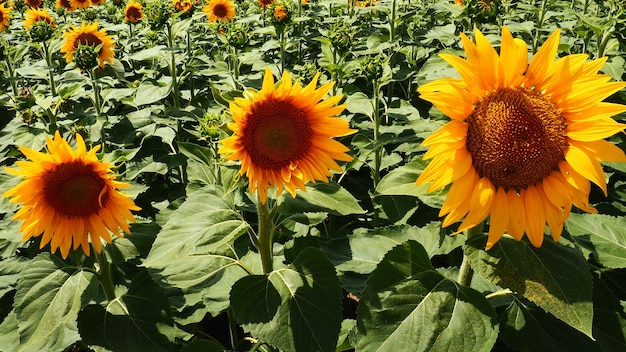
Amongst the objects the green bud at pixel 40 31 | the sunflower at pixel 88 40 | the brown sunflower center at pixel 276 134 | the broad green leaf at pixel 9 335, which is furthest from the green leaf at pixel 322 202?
the green bud at pixel 40 31

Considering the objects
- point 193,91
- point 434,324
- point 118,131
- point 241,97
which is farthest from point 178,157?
point 434,324

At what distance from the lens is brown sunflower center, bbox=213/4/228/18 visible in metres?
5.56

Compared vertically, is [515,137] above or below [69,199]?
above

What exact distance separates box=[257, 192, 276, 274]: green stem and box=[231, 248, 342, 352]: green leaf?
5.0 inches

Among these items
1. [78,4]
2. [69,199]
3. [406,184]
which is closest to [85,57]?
[69,199]

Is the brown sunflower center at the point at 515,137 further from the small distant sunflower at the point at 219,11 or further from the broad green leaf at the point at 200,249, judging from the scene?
the small distant sunflower at the point at 219,11

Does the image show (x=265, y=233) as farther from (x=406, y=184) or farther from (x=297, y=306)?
(x=406, y=184)

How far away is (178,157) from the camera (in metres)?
3.41

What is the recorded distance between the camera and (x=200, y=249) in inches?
62.1

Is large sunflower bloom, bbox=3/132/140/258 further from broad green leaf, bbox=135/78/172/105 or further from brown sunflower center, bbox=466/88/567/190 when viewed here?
broad green leaf, bbox=135/78/172/105

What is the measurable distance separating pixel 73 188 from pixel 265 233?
74 centimetres

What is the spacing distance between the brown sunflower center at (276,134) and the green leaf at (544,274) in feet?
2.23

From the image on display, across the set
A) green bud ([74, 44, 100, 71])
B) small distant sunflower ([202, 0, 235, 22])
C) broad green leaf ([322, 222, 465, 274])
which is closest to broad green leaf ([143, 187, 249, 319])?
broad green leaf ([322, 222, 465, 274])

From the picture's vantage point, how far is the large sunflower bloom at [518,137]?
124 centimetres
